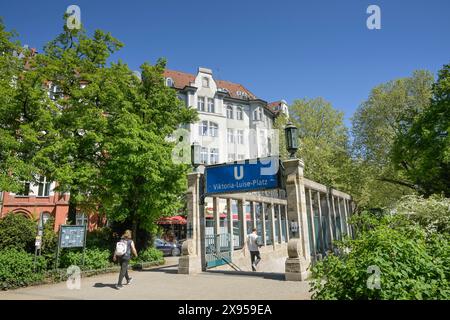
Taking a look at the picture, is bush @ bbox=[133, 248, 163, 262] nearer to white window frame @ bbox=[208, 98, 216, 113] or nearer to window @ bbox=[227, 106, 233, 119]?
white window frame @ bbox=[208, 98, 216, 113]

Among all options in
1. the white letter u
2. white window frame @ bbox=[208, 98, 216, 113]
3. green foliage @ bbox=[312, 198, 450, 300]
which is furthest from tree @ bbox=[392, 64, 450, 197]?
white window frame @ bbox=[208, 98, 216, 113]

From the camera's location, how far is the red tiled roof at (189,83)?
46375 millimetres

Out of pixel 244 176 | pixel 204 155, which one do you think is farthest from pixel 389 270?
pixel 204 155

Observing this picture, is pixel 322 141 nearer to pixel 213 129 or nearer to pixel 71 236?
pixel 213 129

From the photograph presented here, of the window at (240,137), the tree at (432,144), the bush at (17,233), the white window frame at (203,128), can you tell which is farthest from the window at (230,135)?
the bush at (17,233)

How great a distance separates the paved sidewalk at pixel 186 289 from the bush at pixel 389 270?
311cm

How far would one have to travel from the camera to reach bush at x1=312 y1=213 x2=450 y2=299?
432 cm

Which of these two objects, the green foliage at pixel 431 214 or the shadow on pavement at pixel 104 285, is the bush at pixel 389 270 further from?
the shadow on pavement at pixel 104 285

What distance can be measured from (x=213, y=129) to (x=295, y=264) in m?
33.8

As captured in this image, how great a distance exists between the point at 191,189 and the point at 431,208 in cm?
928

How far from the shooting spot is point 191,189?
14008mm

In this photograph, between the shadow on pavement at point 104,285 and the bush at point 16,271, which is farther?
the shadow on pavement at point 104,285

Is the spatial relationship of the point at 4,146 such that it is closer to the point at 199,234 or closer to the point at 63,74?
the point at 63,74

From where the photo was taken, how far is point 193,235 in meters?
13.5
